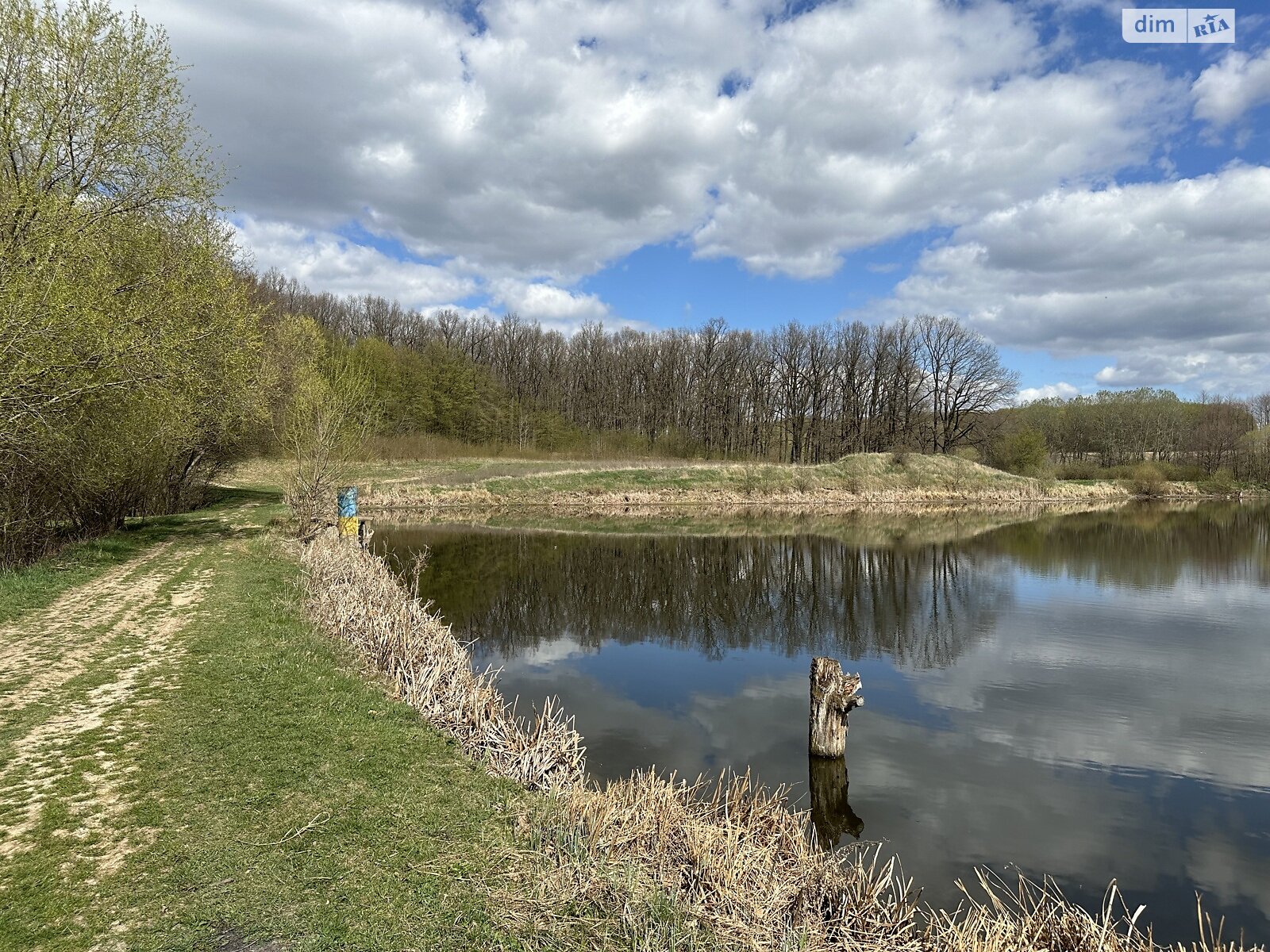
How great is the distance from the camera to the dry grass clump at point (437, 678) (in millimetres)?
6066

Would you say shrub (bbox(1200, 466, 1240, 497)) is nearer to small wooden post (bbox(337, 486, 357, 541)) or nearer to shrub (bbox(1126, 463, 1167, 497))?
shrub (bbox(1126, 463, 1167, 497))

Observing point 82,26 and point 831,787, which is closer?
point 831,787

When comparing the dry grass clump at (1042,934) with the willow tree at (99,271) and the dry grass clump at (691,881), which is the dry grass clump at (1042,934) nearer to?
the dry grass clump at (691,881)

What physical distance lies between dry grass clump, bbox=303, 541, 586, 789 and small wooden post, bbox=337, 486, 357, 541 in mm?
4321

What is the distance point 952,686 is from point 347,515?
14565 millimetres

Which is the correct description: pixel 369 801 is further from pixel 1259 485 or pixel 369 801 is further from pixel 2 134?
pixel 1259 485

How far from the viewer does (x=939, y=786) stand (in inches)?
303

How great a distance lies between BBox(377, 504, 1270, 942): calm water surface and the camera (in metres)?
6.67

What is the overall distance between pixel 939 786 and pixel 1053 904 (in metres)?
3.01

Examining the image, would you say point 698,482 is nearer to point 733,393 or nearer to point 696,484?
point 696,484

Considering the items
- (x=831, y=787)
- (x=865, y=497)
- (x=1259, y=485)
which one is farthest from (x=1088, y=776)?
(x=1259, y=485)

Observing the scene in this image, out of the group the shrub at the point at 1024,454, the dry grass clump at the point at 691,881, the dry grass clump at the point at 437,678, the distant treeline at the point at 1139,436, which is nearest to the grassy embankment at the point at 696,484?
the shrub at the point at 1024,454

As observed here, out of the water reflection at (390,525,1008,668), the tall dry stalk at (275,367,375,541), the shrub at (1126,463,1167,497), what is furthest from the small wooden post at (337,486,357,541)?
the shrub at (1126,463,1167,497)

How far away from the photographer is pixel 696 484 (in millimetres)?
43688
